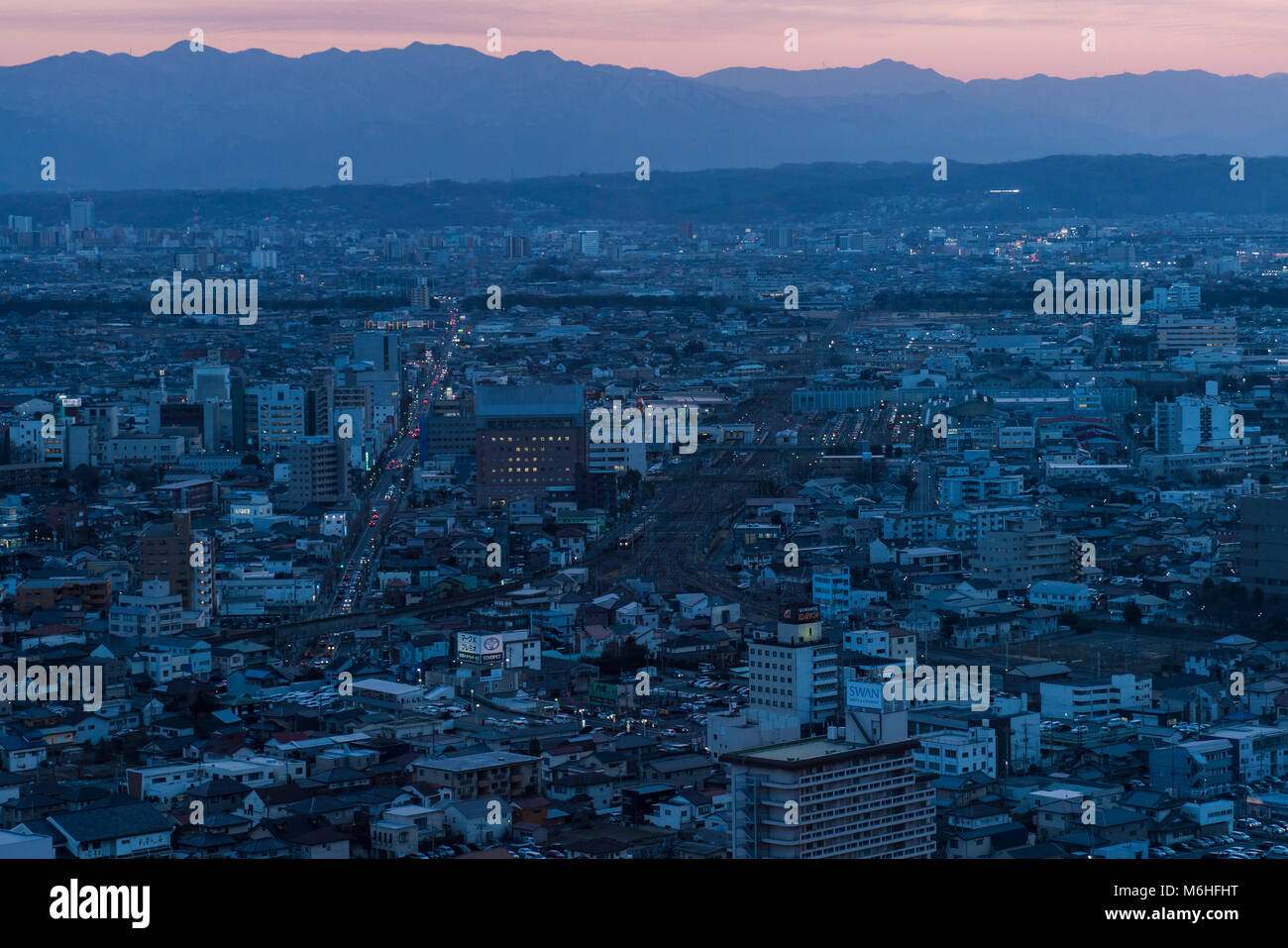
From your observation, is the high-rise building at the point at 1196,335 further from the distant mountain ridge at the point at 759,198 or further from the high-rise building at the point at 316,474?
the distant mountain ridge at the point at 759,198

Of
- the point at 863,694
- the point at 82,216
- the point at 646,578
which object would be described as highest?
the point at 82,216

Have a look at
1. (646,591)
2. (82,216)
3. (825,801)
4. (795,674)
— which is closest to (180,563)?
(646,591)

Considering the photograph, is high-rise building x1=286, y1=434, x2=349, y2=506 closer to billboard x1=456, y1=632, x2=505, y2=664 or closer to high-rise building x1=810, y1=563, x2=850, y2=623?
high-rise building x1=810, y1=563, x2=850, y2=623

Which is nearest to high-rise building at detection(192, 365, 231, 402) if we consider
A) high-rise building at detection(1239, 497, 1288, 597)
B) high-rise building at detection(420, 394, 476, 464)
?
high-rise building at detection(420, 394, 476, 464)

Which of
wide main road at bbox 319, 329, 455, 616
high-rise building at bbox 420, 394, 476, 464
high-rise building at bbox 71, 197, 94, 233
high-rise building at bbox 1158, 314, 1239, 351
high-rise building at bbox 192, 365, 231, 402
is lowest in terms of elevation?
wide main road at bbox 319, 329, 455, 616

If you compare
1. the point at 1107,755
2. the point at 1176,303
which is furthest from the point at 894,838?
the point at 1176,303

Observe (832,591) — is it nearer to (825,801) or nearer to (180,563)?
(180,563)

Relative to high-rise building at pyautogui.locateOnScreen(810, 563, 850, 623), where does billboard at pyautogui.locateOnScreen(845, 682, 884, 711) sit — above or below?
above

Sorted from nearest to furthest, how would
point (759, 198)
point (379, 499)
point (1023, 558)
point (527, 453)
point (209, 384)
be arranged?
point (1023, 558)
point (379, 499)
point (527, 453)
point (209, 384)
point (759, 198)
